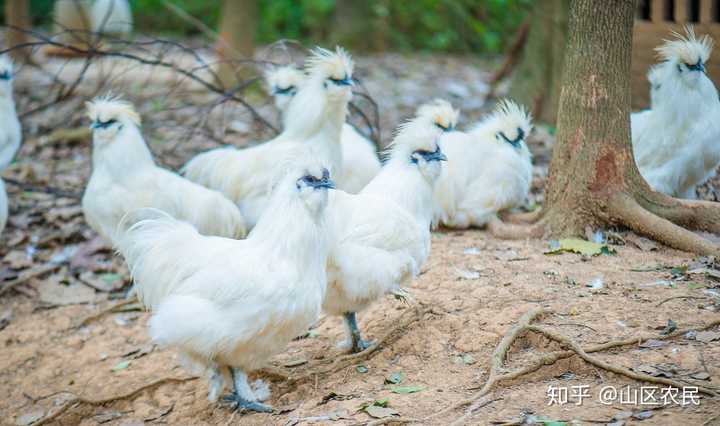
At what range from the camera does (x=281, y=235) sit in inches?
164

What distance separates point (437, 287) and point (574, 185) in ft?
4.10

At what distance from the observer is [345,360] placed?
4.81 meters

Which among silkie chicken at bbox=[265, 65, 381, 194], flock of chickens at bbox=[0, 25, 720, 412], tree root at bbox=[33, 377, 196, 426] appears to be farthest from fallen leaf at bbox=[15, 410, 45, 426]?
silkie chicken at bbox=[265, 65, 381, 194]

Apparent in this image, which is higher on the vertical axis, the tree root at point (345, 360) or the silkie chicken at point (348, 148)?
the silkie chicken at point (348, 148)

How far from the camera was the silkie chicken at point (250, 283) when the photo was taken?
4039mm

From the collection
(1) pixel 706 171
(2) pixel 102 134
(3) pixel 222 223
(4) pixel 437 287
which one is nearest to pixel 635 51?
(1) pixel 706 171

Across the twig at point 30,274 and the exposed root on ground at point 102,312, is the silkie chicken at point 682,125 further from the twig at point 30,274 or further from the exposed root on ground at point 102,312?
the twig at point 30,274

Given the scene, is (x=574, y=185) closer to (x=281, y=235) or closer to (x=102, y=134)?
(x=281, y=235)

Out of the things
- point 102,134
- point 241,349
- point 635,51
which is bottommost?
point 241,349

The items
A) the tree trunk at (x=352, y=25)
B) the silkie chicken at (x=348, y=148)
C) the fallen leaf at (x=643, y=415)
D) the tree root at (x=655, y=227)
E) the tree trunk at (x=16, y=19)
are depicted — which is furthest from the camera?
the tree trunk at (x=352, y=25)

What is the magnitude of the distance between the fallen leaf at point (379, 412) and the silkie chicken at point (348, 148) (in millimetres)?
3011

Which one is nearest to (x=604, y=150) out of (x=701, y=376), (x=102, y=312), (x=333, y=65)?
(x=701, y=376)

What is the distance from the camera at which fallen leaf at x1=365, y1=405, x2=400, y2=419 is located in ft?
13.1

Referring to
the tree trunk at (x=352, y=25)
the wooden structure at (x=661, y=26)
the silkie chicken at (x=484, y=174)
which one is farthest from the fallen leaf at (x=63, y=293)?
the tree trunk at (x=352, y=25)
